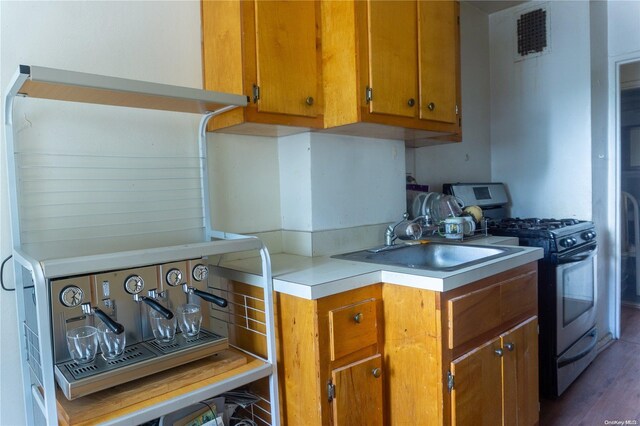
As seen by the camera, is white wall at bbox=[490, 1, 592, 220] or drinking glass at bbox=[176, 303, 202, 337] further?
white wall at bbox=[490, 1, 592, 220]

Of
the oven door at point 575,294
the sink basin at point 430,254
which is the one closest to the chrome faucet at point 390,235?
the sink basin at point 430,254

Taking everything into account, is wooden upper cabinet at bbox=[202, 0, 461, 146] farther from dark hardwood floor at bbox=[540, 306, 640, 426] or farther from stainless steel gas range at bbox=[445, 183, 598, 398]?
dark hardwood floor at bbox=[540, 306, 640, 426]

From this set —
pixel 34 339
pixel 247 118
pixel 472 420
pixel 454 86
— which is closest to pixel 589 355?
pixel 472 420

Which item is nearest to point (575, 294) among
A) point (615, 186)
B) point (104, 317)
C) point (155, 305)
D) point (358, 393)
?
point (615, 186)

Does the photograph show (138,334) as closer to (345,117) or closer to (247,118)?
(247,118)

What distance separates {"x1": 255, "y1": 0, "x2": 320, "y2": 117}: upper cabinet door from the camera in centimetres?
157

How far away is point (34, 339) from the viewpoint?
3.98ft

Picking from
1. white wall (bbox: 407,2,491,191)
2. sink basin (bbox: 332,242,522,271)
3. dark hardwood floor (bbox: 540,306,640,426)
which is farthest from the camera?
white wall (bbox: 407,2,491,191)

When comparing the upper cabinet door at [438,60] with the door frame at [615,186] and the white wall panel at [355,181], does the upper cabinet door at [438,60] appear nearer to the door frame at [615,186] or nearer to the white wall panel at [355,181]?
the white wall panel at [355,181]

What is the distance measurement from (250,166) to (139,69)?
0.55 m

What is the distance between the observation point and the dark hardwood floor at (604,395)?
213 cm

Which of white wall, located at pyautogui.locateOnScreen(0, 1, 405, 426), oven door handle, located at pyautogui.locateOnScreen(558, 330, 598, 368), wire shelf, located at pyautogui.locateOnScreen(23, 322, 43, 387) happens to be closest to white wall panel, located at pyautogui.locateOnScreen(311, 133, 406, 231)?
white wall, located at pyautogui.locateOnScreen(0, 1, 405, 426)

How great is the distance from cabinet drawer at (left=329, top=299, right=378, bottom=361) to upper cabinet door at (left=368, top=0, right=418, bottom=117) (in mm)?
764

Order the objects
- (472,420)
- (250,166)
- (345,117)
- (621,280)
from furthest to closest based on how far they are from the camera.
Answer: (621,280)
(250,166)
(345,117)
(472,420)
